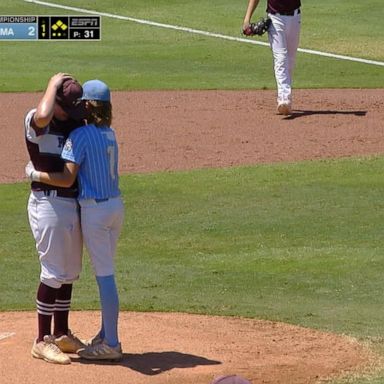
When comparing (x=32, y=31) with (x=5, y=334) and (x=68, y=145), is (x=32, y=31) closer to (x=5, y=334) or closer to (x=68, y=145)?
(x=5, y=334)

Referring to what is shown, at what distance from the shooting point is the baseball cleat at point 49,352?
818 centimetres

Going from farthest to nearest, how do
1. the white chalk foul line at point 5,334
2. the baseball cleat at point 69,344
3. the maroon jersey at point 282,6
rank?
the maroon jersey at point 282,6, the white chalk foul line at point 5,334, the baseball cleat at point 69,344

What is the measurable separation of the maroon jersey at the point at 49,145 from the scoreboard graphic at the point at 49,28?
56.7 feet

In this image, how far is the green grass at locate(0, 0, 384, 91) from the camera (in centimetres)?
2081

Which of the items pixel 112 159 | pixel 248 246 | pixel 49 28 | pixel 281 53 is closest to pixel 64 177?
pixel 112 159

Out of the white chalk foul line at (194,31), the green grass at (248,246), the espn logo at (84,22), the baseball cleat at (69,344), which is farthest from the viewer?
the espn logo at (84,22)

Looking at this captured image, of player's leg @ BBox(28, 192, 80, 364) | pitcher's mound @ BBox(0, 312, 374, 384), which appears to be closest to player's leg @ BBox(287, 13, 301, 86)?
pitcher's mound @ BBox(0, 312, 374, 384)

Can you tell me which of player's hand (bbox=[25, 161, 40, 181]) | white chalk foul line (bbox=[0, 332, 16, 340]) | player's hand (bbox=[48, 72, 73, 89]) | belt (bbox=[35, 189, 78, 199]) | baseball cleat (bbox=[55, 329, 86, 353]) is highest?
player's hand (bbox=[48, 72, 73, 89])

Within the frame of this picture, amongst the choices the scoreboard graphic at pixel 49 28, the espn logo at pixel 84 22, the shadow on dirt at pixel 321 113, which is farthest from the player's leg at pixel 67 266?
the espn logo at pixel 84 22

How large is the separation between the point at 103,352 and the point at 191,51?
625 inches

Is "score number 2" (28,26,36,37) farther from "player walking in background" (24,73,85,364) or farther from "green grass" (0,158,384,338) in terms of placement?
"player walking in background" (24,73,85,364)

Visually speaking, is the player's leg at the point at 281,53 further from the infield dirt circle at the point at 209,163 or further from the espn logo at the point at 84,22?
the espn logo at the point at 84,22

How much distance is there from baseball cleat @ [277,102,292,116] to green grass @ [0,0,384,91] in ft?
8.48

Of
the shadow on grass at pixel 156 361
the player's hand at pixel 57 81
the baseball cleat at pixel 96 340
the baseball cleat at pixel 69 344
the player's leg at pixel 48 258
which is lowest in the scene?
the shadow on grass at pixel 156 361
